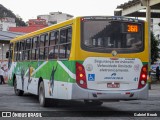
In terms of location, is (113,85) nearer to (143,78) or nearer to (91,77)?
(91,77)

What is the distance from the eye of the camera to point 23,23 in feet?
572

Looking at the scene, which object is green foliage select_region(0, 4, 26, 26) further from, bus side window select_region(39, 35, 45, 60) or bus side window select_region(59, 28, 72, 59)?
bus side window select_region(59, 28, 72, 59)

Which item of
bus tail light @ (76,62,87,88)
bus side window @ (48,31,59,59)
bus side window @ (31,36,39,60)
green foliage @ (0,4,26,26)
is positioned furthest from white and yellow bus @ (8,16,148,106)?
green foliage @ (0,4,26,26)

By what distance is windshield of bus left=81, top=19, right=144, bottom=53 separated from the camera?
1243 cm

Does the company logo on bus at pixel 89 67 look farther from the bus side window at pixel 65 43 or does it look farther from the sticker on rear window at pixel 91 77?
the bus side window at pixel 65 43

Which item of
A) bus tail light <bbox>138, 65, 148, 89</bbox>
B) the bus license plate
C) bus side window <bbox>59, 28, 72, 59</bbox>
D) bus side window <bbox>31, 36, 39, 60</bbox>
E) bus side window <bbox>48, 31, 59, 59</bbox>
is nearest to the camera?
the bus license plate

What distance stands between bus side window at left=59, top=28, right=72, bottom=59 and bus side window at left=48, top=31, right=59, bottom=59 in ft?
1.58

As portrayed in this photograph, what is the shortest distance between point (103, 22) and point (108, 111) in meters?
3.08

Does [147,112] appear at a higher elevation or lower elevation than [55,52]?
lower

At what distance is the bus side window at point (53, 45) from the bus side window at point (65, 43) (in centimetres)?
48

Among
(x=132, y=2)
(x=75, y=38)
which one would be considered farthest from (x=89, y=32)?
(x=132, y=2)

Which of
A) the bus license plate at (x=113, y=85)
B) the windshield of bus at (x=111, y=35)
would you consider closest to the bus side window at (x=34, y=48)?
the windshield of bus at (x=111, y=35)

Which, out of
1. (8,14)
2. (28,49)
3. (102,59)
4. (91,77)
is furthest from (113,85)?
(8,14)

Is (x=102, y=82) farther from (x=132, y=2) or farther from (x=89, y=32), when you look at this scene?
(x=132, y=2)
